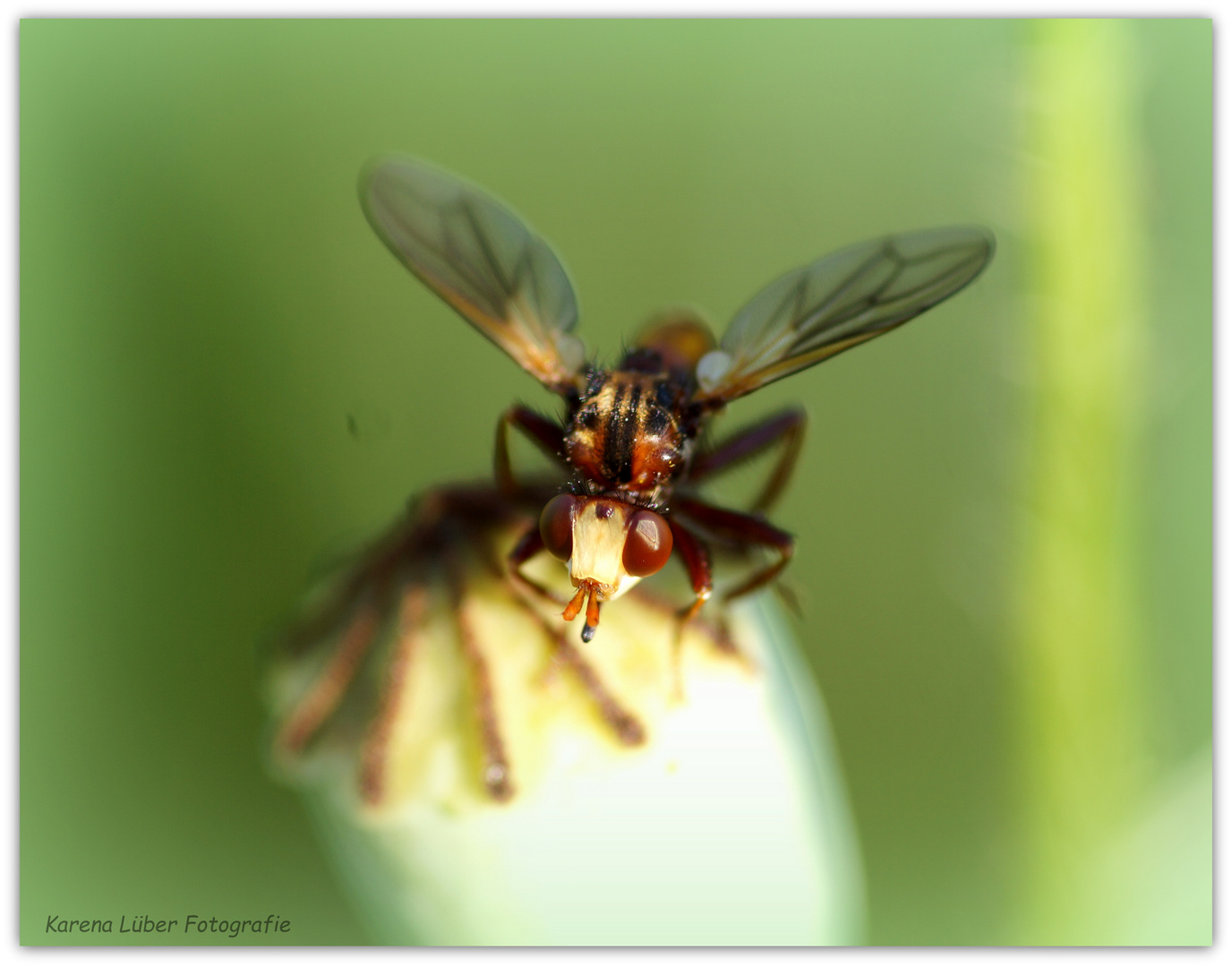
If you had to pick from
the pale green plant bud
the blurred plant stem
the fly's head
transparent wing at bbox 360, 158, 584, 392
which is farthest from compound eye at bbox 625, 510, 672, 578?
the blurred plant stem

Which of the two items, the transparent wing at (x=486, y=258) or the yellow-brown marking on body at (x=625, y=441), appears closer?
the yellow-brown marking on body at (x=625, y=441)

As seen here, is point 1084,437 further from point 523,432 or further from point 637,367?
point 523,432

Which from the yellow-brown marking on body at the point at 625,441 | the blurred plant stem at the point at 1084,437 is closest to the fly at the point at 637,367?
the yellow-brown marking on body at the point at 625,441

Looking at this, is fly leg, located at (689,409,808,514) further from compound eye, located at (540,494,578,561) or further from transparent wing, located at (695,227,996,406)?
compound eye, located at (540,494,578,561)

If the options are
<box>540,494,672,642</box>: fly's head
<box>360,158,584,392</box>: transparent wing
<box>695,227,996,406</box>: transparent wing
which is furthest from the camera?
<box>360,158,584,392</box>: transparent wing

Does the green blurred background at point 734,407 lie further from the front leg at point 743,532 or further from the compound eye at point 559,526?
the compound eye at point 559,526

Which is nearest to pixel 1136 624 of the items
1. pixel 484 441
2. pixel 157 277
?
pixel 484 441
